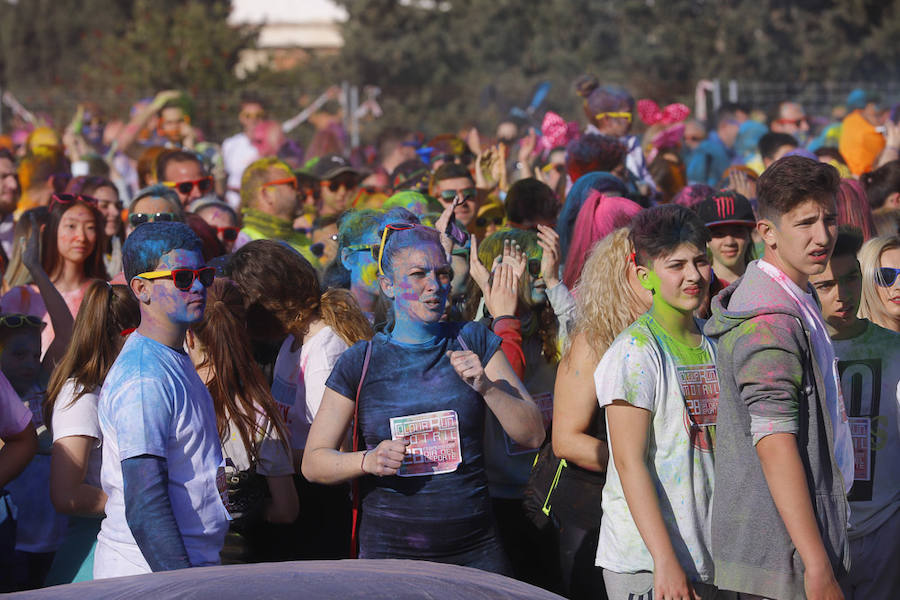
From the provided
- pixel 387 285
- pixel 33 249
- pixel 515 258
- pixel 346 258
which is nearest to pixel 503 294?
pixel 515 258

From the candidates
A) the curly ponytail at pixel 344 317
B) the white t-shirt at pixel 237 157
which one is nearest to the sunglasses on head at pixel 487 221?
the curly ponytail at pixel 344 317

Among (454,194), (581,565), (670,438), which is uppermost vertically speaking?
(454,194)

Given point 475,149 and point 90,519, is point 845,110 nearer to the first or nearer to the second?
point 475,149

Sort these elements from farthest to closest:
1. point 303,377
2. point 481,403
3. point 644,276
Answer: point 303,377 → point 644,276 → point 481,403

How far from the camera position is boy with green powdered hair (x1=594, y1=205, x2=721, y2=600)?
3.57 m

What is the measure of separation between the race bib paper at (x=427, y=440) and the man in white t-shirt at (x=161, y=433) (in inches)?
23.3

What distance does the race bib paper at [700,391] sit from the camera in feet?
12.1

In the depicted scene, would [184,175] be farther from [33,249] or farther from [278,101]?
[278,101]

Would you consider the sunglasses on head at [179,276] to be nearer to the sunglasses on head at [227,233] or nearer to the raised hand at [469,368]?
the raised hand at [469,368]

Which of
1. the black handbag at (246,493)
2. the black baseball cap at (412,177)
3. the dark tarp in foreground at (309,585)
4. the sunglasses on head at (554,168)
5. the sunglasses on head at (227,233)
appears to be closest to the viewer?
the dark tarp in foreground at (309,585)

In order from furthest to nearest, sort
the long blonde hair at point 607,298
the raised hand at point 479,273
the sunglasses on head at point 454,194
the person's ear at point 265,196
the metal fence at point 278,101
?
1. the metal fence at point 278,101
2. the person's ear at point 265,196
3. the sunglasses on head at point 454,194
4. the raised hand at point 479,273
5. the long blonde hair at point 607,298

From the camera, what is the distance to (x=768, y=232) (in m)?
3.51

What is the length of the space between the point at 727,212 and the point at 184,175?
13.5 feet

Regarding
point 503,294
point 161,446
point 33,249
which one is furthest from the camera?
point 33,249
